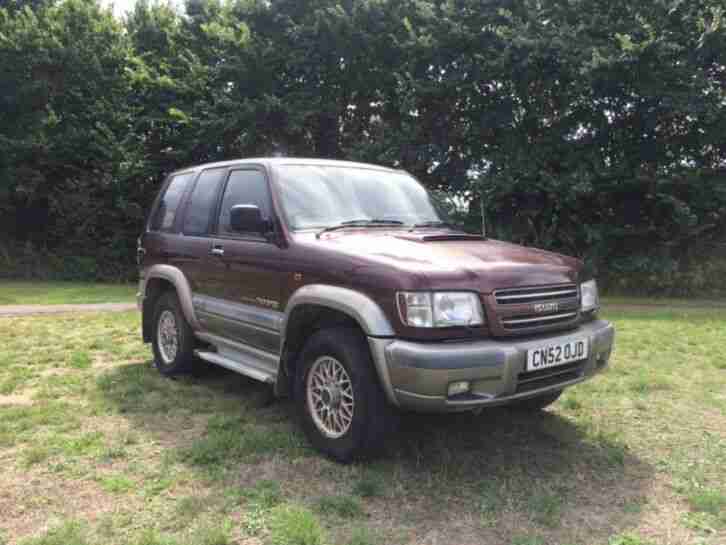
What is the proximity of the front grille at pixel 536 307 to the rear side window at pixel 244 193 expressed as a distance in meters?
1.86

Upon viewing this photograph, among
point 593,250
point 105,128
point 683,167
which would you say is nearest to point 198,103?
point 105,128

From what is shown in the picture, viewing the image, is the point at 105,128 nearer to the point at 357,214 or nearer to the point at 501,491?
the point at 357,214

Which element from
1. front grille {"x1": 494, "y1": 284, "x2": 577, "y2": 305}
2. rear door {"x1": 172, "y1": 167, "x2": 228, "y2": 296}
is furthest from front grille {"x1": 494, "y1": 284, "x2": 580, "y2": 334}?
rear door {"x1": 172, "y1": 167, "x2": 228, "y2": 296}

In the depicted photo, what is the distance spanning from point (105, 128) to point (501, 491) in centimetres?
1511

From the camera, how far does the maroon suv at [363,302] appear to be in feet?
10.5

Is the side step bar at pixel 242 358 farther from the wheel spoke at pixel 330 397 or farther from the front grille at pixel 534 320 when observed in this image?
the front grille at pixel 534 320

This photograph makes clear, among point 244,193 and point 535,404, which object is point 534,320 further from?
point 244,193

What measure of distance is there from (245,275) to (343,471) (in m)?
1.68

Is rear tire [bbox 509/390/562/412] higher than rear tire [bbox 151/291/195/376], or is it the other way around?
rear tire [bbox 151/291/195/376]

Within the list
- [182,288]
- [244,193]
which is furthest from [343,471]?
[182,288]

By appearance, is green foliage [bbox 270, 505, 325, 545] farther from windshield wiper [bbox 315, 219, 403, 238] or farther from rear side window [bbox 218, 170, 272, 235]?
rear side window [bbox 218, 170, 272, 235]

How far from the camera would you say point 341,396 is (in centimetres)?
361

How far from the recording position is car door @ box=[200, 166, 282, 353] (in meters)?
4.19

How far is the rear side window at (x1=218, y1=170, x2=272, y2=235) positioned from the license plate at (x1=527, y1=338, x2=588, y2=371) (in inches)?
82.9
